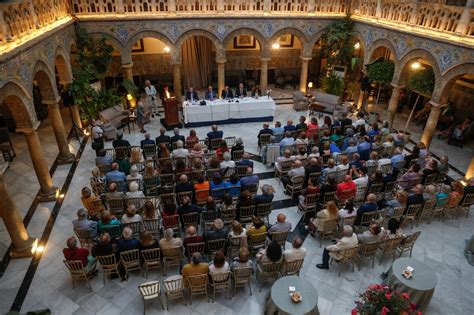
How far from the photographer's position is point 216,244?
23.2ft

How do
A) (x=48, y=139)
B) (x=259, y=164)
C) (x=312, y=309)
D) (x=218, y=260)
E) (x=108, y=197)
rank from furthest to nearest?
(x=48, y=139)
(x=259, y=164)
(x=108, y=197)
(x=218, y=260)
(x=312, y=309)

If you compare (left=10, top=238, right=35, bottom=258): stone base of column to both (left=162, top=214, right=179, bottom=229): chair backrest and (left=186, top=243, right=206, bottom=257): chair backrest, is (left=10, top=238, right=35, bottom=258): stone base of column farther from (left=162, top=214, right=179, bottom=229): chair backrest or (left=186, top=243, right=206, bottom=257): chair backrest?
(left=186, top=243, right=206, bottom=257): chair backrest

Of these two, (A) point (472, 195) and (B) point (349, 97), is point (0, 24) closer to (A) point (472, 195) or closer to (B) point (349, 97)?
(A) point (472, 195)

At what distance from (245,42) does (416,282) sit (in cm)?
1547

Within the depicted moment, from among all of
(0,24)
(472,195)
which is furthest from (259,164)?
(0,24)

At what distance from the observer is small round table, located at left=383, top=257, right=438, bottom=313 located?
619cm

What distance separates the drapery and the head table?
4565 millimetres

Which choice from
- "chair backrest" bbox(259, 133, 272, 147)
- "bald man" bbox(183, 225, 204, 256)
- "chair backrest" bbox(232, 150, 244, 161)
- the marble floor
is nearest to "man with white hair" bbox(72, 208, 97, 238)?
the marble floor

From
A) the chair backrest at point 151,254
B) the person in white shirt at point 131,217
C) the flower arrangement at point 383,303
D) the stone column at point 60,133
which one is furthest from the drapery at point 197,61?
the flower arrangement at point 383,303

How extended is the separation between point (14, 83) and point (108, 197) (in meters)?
3.24

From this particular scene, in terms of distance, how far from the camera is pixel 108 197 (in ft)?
26.6

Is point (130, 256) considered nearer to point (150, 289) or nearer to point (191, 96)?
point (150, 289)

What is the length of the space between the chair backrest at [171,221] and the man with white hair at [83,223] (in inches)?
59.3

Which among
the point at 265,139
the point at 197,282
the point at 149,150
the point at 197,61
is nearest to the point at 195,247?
the point at 197,282
